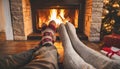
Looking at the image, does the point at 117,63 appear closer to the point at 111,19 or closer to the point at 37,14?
the point at 111,19

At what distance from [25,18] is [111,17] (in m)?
1.49

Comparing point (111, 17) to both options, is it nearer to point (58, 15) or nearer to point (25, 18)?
point (58, 15)

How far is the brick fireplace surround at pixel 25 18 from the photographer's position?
6.51 feet

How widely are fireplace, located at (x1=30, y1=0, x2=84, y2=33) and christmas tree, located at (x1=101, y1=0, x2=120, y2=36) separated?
41cm

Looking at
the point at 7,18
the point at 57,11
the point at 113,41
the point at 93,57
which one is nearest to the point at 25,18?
the point at 7,18

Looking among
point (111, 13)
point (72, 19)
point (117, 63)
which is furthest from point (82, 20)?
point (117, 63)

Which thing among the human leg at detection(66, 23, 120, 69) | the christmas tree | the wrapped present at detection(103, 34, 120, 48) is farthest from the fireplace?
the human leg at detection(66, 23, 120, 69)

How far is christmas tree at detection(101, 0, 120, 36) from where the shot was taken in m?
2.02

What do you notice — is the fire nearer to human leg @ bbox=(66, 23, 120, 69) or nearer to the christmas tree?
the christmas tree

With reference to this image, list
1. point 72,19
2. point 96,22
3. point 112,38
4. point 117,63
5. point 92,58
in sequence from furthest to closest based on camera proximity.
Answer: point 72,19 < point 96,22 < point 112,38 < point 92,58 < point 117,63

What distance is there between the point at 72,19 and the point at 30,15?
31.9 inches

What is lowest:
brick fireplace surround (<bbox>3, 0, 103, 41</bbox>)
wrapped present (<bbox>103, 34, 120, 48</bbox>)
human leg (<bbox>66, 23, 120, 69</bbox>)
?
wrapped present (<bbox>103, 34, 120, 48</bbox>)

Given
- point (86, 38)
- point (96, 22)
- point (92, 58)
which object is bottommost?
point (86, 38)

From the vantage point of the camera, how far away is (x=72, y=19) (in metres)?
2.37
